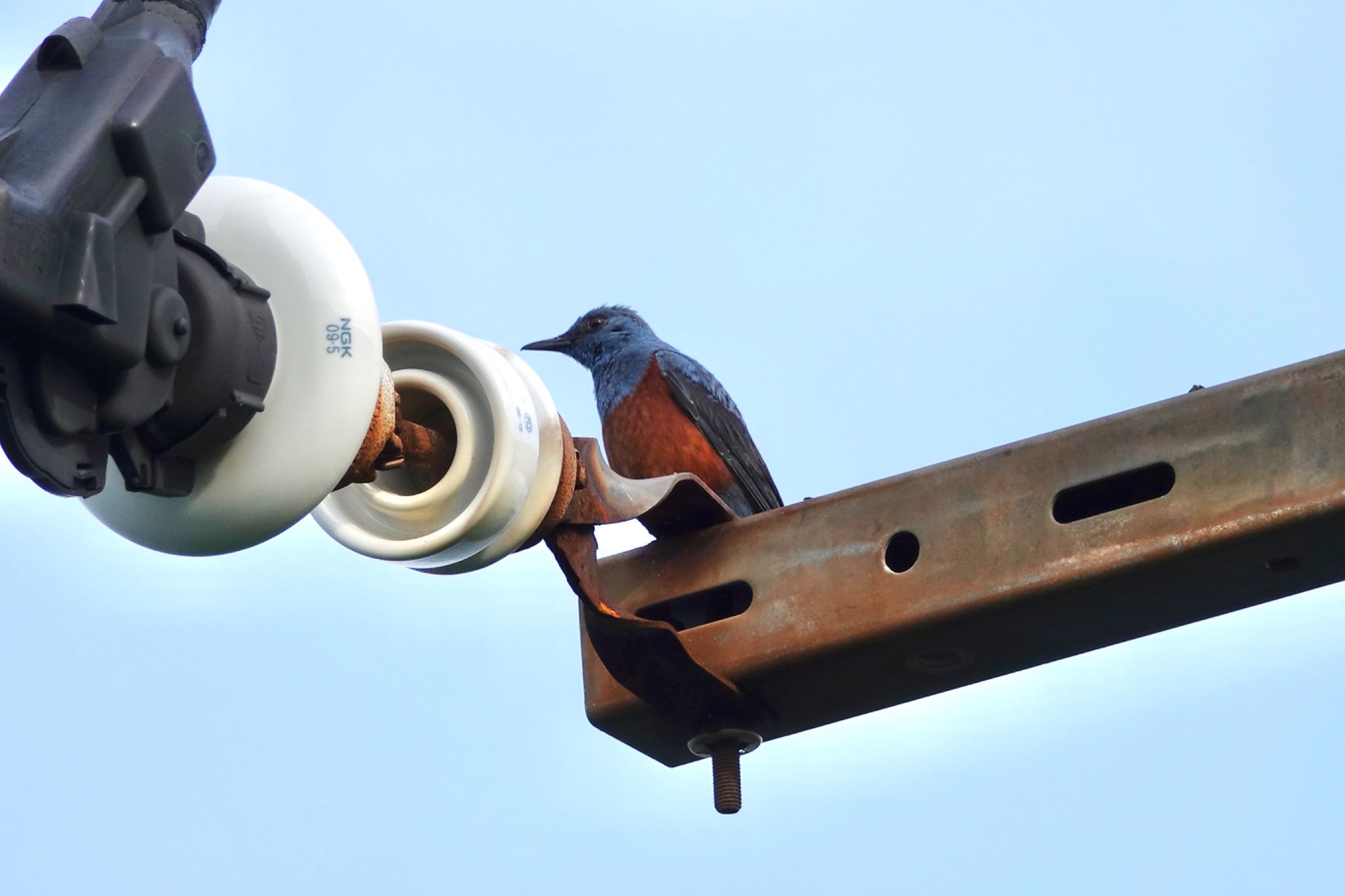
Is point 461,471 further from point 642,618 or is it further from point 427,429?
point 642,618

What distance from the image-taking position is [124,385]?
2068 millimetres

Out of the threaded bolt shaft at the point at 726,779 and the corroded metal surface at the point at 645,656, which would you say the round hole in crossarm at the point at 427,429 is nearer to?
the corroded metal surface at the point at 645,656

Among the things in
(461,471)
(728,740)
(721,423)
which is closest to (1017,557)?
(728,740)

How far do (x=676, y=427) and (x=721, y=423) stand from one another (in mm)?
219

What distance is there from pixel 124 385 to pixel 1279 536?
1.78 metres

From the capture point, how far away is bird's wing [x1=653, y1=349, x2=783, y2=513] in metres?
7.43

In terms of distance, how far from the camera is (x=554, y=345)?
8.66m

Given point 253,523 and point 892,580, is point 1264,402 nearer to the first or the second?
point 892,580

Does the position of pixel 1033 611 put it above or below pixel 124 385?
above

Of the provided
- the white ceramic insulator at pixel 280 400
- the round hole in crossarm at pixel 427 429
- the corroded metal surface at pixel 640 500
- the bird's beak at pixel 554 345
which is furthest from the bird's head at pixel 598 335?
the white ceramic insulator at pixel 280 400

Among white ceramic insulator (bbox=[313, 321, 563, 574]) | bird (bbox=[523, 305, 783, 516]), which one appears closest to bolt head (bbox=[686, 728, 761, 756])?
white ceramic insulator (bbox=[313, 321, 563, 574])

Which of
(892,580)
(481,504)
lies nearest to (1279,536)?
(892,580)

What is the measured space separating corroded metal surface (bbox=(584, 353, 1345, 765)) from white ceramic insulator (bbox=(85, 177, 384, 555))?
1.13m

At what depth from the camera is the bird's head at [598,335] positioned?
8.35 metres
